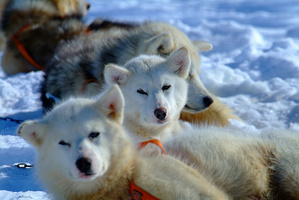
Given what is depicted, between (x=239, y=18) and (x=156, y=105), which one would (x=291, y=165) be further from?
(x=239, y=18)

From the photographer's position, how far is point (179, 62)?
12.5 feet

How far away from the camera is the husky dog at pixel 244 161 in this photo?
106 inches

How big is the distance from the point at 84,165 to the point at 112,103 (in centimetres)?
46

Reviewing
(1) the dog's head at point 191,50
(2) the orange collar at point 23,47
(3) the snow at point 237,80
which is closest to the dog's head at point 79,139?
(3) the snow at point 237,80

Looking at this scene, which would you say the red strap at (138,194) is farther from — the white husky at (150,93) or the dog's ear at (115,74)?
the dog's ear at (115,74)

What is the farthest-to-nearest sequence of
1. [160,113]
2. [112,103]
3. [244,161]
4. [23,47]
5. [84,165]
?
[23,47] < [160,113] < [244,161] < [112,103] < [84,165]

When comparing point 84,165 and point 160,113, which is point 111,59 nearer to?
point 160,113

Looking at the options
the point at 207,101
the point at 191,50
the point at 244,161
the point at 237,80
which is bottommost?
the point at 237,80

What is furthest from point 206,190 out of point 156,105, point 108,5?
point 108,5

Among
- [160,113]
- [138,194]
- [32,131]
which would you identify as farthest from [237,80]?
[32,131]

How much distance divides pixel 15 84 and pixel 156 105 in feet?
12.3

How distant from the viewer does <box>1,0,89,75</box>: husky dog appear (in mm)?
6676

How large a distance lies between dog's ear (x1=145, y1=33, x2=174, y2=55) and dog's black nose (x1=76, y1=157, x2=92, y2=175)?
225cm

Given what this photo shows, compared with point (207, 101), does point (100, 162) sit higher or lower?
higher
